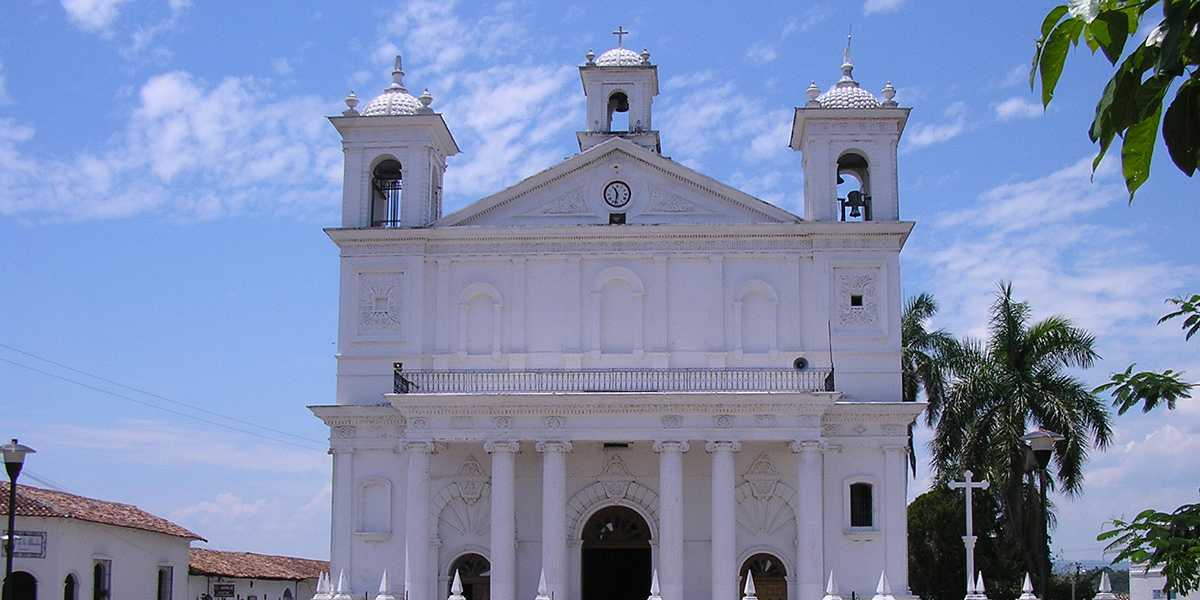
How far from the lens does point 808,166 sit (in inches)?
1310

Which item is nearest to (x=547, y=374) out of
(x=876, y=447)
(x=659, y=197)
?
(x=659, y=197)

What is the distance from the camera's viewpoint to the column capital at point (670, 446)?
29.7m

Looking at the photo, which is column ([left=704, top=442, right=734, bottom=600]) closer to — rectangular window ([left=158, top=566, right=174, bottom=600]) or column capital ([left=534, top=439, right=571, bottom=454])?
column capital ([left=534, top=439, right=571, bottom=454])

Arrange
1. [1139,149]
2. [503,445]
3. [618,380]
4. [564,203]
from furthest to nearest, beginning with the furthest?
1. [564,203]
2. [618,380]
3. [503,445]
4. [1139,149]

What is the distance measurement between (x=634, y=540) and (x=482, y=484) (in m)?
3.92

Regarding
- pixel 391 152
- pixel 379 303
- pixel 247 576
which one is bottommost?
pixel 247 576

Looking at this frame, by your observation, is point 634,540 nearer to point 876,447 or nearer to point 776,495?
point 776,495

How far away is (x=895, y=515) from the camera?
3088cm

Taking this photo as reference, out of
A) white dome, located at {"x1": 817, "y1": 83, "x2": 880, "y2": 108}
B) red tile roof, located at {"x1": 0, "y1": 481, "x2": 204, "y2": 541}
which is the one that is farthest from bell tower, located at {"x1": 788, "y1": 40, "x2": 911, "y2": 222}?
red tile roof, located at {"x1": 0, "y1": 481, "x2": 204, "y2": 541}

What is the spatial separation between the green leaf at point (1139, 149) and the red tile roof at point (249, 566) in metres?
41.9

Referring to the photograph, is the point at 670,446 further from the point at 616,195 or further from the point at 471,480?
the point at 616,195

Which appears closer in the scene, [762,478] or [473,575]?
[762,478]

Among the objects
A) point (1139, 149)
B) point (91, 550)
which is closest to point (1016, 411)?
point (91, 550)

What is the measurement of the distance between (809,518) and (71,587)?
62.8ft
